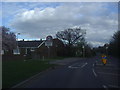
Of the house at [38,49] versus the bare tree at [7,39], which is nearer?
the bare tree at [7,39]

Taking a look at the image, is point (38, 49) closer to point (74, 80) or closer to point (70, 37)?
point (70, 37)

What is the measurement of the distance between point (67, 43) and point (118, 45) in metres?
28.1

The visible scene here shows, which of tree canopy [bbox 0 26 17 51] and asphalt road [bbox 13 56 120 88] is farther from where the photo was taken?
tree canopy [bbox 0 26 17 51]

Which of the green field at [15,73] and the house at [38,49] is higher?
the house at [38,49]

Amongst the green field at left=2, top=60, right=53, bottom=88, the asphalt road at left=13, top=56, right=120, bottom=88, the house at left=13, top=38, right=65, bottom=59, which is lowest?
the asphalt road at left=13, top=56, right=120, bottom=88

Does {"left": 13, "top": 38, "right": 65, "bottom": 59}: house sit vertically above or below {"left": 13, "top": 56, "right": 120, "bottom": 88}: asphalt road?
above

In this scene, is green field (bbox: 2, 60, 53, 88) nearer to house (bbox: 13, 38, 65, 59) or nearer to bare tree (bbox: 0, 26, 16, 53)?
bare tree (bbox: 0, 26, 16, 53)

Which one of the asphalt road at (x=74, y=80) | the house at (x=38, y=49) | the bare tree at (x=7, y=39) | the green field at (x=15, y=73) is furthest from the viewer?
the house at (x=38, y=49)

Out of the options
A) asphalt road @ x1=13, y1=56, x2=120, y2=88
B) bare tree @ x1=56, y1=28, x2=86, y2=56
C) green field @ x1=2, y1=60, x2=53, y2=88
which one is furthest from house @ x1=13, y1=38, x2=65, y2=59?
asphalt road @ x1=13, y1=56, x2=120, y2=88

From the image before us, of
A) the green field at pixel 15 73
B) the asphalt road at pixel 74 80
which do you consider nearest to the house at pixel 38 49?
the green field at pixel 15 73

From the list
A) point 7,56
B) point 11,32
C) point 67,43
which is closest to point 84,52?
point 67,43

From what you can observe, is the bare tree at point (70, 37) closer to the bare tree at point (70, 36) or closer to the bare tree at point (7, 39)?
the bare tree at point (70, 36)

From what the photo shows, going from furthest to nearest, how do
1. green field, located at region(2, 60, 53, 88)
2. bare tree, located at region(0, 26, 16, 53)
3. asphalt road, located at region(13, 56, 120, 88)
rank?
bare tree, located at region(0, 26, 16, 53), green field, located at region(2, 60, 53, 88), asphalt road, located at region(13, 56, 120, 88)

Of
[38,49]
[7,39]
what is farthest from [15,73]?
[38,49]
